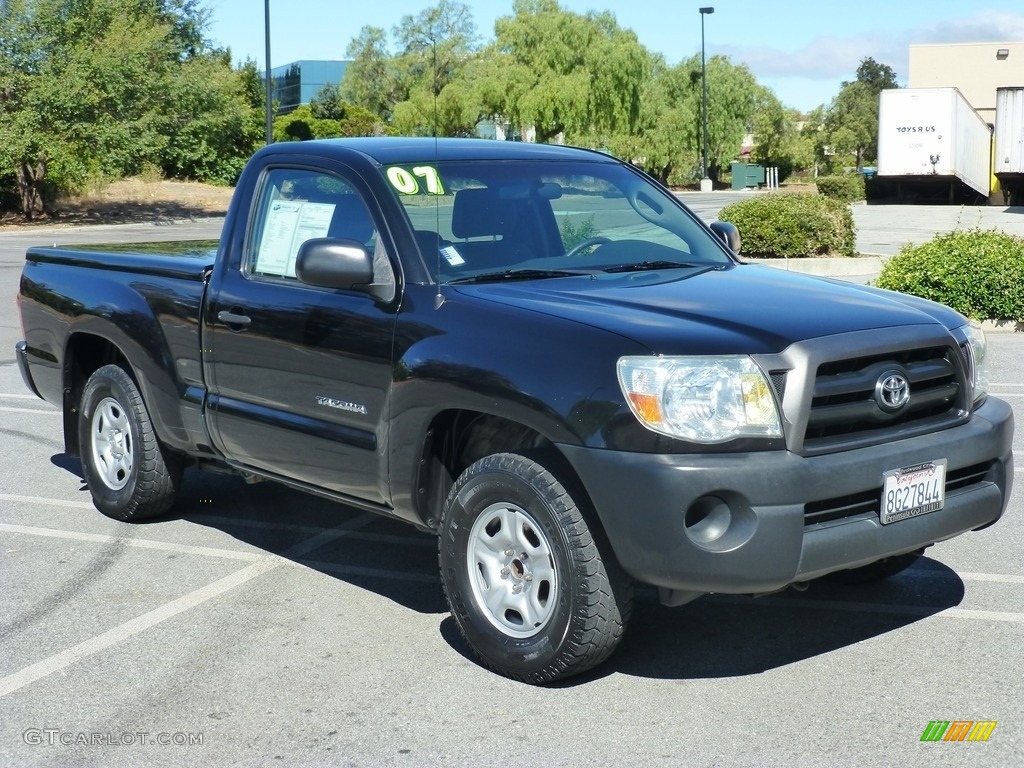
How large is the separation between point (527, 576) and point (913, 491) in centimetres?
131

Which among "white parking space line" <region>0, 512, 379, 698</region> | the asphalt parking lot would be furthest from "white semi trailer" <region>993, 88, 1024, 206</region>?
"white parking space line" <region>0, 512, 379, 698</region>

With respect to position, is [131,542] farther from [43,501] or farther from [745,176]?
[745,176]

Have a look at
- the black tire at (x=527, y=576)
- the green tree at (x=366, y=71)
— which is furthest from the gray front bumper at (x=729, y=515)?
the green tree at (x=366, y=71)

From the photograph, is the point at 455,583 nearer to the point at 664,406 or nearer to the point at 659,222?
the point at 664,406

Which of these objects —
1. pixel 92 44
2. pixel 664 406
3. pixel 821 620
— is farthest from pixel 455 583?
pixel 92 44

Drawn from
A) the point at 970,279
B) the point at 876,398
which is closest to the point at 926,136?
the point at 970,279

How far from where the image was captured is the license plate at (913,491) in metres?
4.20

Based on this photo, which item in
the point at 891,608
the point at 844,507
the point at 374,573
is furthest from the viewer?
the point at 374,573

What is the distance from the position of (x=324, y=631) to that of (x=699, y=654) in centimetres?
144

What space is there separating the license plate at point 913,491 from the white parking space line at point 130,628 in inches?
112

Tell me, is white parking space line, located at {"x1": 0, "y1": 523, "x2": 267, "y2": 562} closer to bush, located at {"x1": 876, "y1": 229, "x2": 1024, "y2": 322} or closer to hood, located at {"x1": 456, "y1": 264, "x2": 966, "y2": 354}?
hood, located at {"x1": 456, "y1": 264, "x2": 966, "y2": 354}

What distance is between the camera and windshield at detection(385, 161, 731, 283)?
503 centimetres

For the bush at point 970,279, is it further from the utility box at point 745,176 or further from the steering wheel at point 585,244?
the utility box at point 745,176

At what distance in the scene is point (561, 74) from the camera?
52.7m
